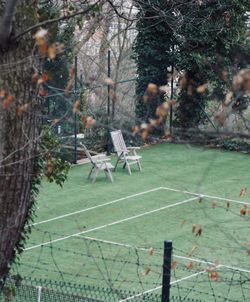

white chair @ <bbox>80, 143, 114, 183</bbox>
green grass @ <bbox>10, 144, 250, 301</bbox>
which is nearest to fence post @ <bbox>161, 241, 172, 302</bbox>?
green grass @ <bbox>10, 144, 250, 301</bbox>

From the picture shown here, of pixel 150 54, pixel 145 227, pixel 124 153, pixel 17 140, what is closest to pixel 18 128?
pixel 17 140

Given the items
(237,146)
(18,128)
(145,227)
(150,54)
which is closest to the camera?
(18,128)

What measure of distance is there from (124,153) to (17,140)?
16.3 metres

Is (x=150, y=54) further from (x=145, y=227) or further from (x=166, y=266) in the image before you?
(x=166, y=266)

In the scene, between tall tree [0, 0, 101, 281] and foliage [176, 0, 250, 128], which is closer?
tall tree [0, 0, 101, 281]

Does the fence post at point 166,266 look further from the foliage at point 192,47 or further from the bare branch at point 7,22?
the foliage at point 192,47

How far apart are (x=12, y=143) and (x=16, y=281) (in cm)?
436

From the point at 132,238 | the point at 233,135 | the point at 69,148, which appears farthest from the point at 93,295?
the point at 69,148

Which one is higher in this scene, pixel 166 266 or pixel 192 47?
pixel 192 47

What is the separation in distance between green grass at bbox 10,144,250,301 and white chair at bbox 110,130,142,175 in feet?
0.93

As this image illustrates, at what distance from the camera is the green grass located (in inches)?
611

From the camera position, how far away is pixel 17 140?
299 inches

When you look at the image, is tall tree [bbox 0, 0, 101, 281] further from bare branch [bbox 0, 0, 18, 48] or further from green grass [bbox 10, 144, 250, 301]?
green grass [bbox 10, 144, 250, 301]

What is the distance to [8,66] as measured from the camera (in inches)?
281
